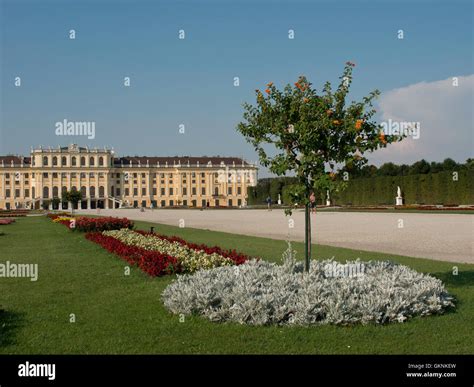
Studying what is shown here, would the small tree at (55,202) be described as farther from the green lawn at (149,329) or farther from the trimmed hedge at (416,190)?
the green lawn at (149,329)

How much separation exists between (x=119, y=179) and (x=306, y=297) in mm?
102606

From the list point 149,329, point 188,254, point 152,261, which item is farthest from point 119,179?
point 149,329

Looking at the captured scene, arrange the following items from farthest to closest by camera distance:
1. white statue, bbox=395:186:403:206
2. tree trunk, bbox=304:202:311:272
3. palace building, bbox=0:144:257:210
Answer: palace building, bbox=0:144:257:210 < white statue, bbox=395:186:403:206 < tree trunk, bbox=304:202:311:272

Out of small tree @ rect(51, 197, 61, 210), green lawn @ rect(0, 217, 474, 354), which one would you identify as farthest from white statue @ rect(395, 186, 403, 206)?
small tree @ rect(51, 197, 61, 210)

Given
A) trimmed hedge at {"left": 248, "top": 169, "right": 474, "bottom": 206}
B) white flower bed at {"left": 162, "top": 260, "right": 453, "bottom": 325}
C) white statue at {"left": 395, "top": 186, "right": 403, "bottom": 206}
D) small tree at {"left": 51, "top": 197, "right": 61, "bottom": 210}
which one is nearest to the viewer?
white flower bed at {"left": 162, "top": 260, "right": 453, "bottom": 325}

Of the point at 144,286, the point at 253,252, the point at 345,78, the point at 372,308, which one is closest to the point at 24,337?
the point at 144,286

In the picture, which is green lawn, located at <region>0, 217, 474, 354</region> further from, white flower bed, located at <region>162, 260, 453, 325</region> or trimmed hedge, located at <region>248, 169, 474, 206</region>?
trimmed hedge, located at <region>248, 169, 474, 206</region>

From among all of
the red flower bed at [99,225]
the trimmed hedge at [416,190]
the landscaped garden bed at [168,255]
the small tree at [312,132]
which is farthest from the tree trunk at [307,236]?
the trimmed hedge at [416,190]

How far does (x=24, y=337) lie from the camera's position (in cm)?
544

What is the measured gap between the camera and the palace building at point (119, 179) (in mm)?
100250

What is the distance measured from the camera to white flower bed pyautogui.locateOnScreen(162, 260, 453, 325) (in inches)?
228

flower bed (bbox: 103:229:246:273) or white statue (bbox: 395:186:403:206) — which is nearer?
flower bed (bbox: 103:229:246:273)

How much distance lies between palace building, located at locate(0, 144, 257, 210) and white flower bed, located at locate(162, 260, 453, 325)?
9335 centimetres
